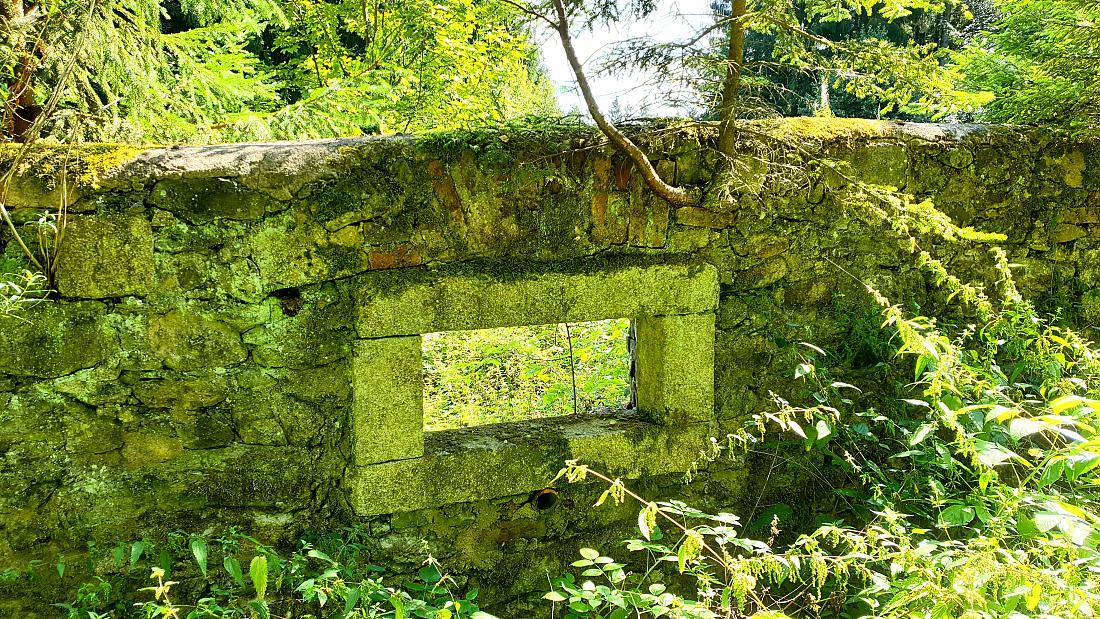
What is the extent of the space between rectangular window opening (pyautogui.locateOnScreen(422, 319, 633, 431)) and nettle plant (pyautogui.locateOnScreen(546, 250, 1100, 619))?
180 cm

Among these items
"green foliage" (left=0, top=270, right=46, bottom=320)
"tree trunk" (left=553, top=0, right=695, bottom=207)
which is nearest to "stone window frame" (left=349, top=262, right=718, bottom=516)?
"tree trunk" (left=553, top=0, right=695, bottom=207)

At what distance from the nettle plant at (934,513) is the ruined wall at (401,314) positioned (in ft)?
0.86

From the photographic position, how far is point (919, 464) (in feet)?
8.60

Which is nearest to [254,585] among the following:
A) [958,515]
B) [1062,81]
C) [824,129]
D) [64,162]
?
[64,162]

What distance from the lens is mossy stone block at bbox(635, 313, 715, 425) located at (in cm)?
269

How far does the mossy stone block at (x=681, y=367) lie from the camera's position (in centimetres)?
269

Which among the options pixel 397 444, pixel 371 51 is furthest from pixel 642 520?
pixel 371 51

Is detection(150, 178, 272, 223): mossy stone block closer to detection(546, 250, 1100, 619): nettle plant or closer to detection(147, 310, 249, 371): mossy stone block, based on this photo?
detection(147, 310, 249, 371): mossy stone block

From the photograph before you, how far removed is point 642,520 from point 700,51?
1.70m

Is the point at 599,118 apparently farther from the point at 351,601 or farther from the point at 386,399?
the point at 351,601

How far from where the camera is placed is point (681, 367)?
8.86 feet

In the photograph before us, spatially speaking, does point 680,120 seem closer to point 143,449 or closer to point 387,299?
point 387,299

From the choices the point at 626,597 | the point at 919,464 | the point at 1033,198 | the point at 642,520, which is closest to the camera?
the point at 642,520

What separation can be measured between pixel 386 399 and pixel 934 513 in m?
1.92
